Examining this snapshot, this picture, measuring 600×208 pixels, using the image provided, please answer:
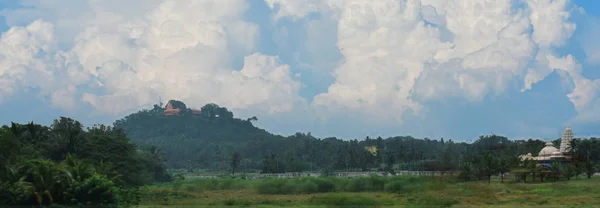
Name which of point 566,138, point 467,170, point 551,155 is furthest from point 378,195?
point 566,138

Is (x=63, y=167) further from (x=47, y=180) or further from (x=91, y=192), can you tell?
(x=91, y=192)

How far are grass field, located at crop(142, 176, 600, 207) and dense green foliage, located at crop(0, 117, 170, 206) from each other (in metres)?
4.27

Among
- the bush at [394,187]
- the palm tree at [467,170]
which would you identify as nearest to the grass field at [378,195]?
the bush at [394,187]

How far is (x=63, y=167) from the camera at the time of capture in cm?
3412

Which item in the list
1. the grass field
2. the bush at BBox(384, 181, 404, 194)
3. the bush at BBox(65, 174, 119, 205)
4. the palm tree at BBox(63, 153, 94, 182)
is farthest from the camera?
the bush at BBox(384, 181, 404, 194)

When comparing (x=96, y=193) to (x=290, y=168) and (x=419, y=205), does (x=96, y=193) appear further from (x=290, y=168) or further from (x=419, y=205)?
(x=290, y=168)

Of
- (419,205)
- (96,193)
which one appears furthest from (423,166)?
(96,193)

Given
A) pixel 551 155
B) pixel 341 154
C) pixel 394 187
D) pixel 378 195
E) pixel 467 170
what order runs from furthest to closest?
pixel 341 154
pixel 551 155
pixel 467 170
pixel 394 187
pixel 378 195

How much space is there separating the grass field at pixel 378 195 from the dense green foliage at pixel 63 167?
4.27 metres

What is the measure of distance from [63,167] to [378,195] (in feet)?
97.3

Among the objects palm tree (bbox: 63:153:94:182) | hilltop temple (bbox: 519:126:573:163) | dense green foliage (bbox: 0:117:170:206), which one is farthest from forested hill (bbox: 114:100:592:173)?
palm tree (bbox: 63:153:94:182)

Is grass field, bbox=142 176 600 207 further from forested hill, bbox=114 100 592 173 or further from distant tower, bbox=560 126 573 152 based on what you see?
distant tower, bbox=560 126 573 152

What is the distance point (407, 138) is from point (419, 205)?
150 meters

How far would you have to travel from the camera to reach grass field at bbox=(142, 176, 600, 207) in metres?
43.5
